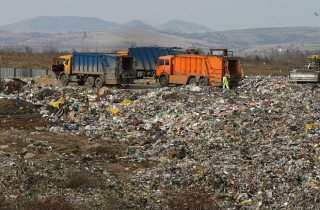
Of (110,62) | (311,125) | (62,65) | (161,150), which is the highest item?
(110,62)

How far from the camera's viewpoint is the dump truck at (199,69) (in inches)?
1032

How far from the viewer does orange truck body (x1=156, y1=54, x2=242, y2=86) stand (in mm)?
26219

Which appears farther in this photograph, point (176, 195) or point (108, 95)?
point (108, 95)

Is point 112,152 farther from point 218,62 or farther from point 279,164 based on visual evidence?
point 218,62

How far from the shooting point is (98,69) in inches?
1099

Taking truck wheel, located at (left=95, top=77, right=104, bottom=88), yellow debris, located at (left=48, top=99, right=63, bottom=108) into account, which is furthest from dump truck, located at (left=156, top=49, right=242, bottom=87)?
yellow debris, located at (left=48, top=99, right=63, bottom=108)

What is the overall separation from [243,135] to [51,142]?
5.99 m

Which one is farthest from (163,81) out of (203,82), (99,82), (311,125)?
(311,125)

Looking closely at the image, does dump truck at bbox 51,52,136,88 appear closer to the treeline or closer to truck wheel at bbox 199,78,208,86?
truck wheel at bbox 199,78,208,86

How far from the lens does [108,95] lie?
23.4 metres

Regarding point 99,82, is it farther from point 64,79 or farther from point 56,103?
point 56,103

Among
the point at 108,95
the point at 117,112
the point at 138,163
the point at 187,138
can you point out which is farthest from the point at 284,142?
the point at 108,95

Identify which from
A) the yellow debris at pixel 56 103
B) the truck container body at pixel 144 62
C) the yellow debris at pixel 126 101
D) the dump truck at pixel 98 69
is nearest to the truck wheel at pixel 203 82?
the dump truck at pixel 98 69

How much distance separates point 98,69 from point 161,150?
13.7 m
